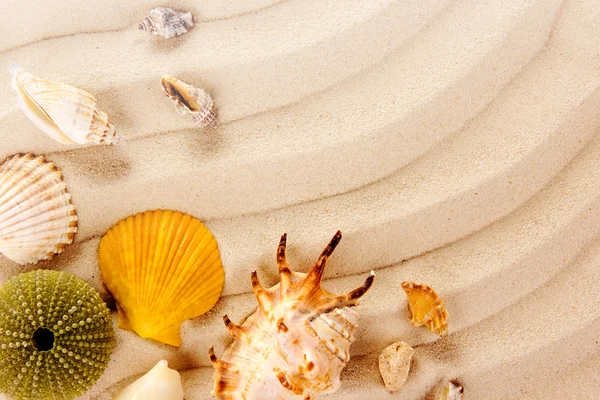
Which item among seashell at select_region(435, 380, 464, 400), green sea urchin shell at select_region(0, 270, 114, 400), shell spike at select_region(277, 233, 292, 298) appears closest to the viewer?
green sea urchin shell at select_region(0, 270, 114, 400)

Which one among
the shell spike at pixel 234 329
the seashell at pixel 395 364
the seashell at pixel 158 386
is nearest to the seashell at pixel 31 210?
the seashell at pixel 158 386

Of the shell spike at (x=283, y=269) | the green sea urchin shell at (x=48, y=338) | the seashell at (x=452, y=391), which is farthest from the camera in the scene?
the seashell at (x=452, y=391)

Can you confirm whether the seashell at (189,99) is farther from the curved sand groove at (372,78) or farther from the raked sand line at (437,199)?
the raked sand line at (437,199)

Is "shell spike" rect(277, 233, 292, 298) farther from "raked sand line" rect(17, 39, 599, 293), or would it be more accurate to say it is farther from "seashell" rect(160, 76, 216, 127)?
"seashell" rect(160, 76, 216, 127)

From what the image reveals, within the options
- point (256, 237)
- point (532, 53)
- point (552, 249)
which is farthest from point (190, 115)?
point (552, 249)

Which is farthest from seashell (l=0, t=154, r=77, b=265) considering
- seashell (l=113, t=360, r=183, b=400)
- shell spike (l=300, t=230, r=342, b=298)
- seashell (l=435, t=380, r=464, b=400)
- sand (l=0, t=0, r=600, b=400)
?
seashell (l=435, t=380, r=464, b=400)

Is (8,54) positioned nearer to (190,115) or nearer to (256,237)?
(190,115)
